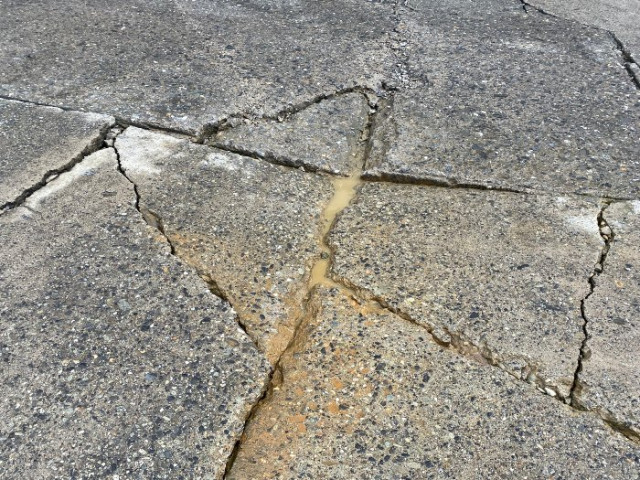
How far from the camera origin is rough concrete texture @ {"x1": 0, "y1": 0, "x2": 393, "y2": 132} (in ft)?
10.4

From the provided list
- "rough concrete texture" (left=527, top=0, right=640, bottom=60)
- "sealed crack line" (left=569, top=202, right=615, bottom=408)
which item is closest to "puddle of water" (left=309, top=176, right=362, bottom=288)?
"sealed crack line" (left=569, top=202, right=615, bottom=408)

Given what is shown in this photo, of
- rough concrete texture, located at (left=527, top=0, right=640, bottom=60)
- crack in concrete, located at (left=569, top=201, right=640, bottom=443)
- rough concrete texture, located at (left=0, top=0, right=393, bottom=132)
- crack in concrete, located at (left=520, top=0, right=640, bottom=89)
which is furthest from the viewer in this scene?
rough concrete texture, located at (left=527, top=0, right=640, bottom=60)

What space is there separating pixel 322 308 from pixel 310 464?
23.8 inches

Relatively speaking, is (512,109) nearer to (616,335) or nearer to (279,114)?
(279,114)

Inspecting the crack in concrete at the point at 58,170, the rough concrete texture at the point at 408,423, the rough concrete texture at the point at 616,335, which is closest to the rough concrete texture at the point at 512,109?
the rough concrete texture at the point at 616,335

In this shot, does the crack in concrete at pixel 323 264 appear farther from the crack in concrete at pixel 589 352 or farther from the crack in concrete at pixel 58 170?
the crack in concrete at pixel 58 170

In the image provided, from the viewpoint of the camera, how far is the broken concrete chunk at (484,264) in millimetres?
2068

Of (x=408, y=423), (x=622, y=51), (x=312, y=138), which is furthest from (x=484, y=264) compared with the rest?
(x=622, y=51)

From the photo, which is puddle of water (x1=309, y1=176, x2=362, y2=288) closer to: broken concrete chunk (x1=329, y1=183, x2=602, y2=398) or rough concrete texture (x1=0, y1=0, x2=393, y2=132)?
broken concrete chunk (x1=329, y1=183, x2=602, y2=398)

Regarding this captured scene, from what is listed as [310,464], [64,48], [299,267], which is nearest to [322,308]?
[299,267]

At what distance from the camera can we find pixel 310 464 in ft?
5.65

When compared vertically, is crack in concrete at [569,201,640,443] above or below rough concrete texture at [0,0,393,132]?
below

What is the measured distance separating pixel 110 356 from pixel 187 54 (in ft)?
7.24

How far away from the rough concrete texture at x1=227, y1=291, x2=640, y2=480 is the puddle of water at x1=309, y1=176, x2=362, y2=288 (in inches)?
12.3
